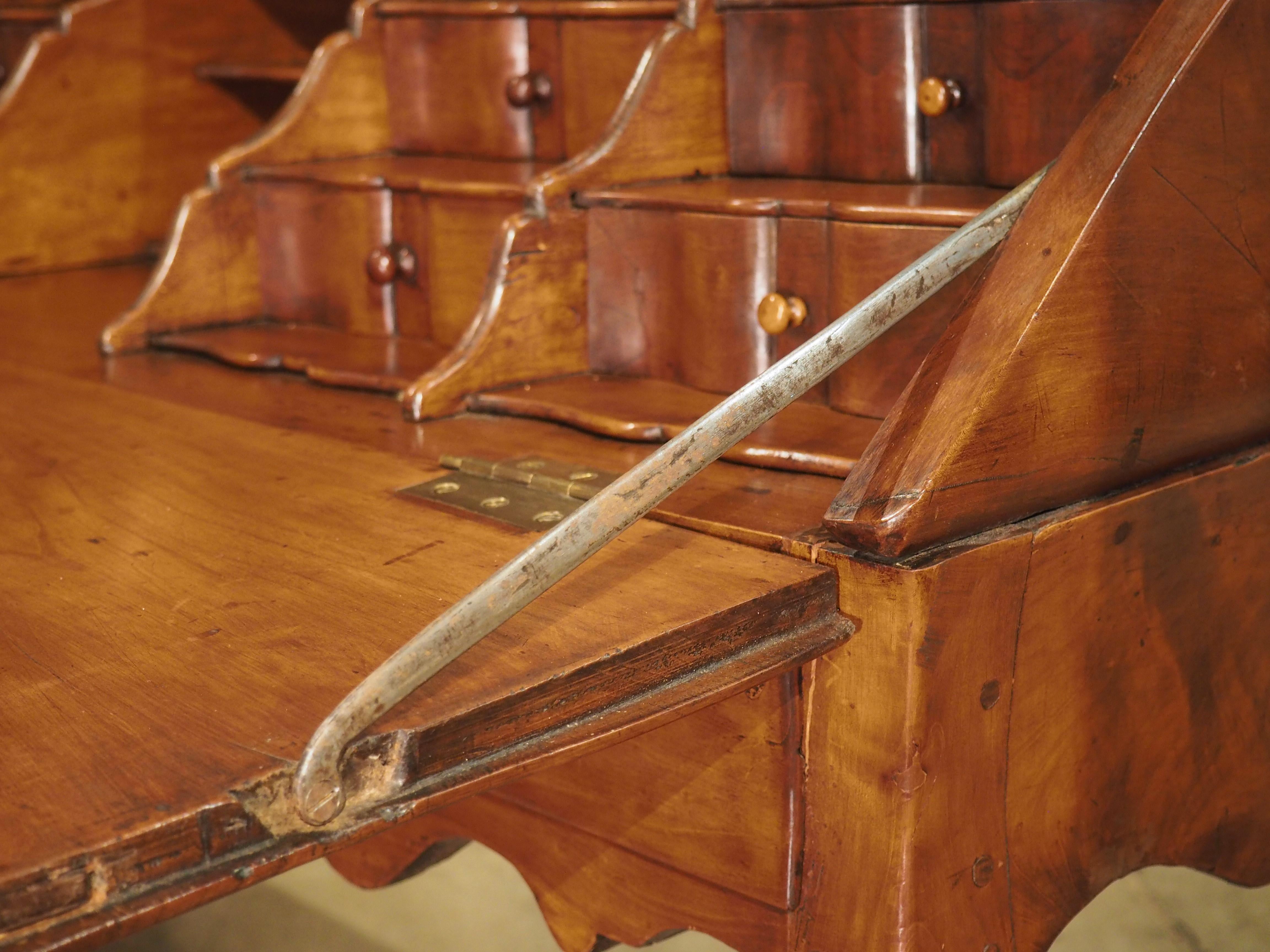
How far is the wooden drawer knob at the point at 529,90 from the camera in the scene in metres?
1.56

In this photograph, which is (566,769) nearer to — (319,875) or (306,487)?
(306,487)

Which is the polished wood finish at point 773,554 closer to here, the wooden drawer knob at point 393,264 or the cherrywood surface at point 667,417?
the cherrywood surface at point 667,417

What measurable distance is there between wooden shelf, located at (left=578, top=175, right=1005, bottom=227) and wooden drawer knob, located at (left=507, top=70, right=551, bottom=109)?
0.32m

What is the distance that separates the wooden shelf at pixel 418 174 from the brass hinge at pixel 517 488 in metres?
0.35

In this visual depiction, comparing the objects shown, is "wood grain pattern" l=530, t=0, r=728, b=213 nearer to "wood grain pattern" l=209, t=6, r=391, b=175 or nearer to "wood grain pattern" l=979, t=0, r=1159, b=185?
"wood grain pattern" l=979, t=0, r=1159, b=185

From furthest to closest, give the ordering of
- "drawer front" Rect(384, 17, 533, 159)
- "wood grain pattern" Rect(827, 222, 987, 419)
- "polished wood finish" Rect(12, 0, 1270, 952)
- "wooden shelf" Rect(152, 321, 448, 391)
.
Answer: "drawer front" Rect(384, 17, 533, 159) < "wooden shelf" Rect(152, 321, 448, 391) < "wood grain pattern" Rect(827, 222, 987, 419) < "polished wood finish" Rect(12, 0, 1270, 952)

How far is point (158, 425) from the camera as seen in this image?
124 cm

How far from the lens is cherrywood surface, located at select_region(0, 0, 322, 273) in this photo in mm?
1932

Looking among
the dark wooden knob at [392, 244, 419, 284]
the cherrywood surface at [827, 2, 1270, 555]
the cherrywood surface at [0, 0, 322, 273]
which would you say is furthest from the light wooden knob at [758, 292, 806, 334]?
the cherrywood surface at [0, 0, 322, 273]

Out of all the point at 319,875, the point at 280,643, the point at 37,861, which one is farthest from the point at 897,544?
the point at 319,875

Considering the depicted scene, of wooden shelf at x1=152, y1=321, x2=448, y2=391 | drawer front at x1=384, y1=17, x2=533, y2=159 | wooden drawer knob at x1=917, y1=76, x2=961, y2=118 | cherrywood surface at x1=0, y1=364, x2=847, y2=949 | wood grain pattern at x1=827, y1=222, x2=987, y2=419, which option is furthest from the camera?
drawer front at x1=384, y1=17, x2=533, y2=159

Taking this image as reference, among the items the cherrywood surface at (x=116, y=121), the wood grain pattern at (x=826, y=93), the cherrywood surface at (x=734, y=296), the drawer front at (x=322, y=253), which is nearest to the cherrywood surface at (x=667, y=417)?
the cherrywood surface at (x=734, y=296)

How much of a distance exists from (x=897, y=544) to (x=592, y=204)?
21.3 inches

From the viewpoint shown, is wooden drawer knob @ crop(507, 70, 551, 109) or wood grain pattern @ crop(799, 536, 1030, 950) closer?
wood grain pattern @ crop(799, 536, 1030, 950)
